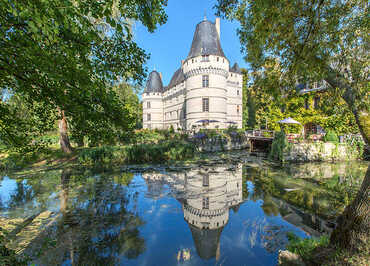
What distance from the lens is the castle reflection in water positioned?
4.02 m

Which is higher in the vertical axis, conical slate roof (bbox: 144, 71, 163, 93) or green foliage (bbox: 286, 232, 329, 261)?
conical slate roof (bbox: 144, 71, 163, 93)

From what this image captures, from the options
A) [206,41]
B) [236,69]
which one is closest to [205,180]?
[206,41]

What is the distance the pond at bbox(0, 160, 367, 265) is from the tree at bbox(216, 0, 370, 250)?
1740 millimetres

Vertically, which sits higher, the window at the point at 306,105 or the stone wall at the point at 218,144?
the window at the point at 306,105

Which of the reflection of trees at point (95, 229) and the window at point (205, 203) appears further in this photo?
the window at point (205, 203)

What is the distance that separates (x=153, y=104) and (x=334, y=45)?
41.6m

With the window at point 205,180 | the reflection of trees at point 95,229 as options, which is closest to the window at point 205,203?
the window at point 205,180

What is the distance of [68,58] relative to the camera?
8.98 ft

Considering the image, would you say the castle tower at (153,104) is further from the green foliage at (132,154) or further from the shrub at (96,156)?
the shrub at (96,156)

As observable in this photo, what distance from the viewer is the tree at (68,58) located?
205 centimetres

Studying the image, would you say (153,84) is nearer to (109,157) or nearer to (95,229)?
(109,157)

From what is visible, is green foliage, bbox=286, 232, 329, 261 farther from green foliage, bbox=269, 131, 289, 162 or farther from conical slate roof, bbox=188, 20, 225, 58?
conical slate roof, bbox=188, 20, 225, 58

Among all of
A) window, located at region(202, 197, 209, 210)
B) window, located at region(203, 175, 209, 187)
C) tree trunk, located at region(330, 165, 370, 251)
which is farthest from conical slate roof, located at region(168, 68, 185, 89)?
tree trunk, located at region(330, 165, 370, 251)

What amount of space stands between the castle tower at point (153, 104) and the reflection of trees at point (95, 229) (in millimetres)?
36495
